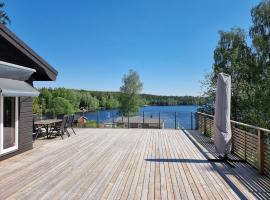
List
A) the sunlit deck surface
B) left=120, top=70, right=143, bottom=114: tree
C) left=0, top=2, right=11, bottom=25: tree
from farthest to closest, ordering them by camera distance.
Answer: left=120, top=70, right=143, bottom=114: tree → left=0, top=2, right=11, bottom=25: tree → the sunlit deck surface

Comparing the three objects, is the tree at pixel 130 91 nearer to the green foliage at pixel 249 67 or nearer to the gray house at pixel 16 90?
the green foliage at pixel 249 67

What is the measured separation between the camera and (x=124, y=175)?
17.0ft

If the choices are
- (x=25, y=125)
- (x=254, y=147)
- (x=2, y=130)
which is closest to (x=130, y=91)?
(x=25, y=125)

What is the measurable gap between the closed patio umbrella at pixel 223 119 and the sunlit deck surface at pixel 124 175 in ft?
1.54

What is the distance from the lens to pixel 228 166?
235 inches

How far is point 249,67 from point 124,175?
18090 mm

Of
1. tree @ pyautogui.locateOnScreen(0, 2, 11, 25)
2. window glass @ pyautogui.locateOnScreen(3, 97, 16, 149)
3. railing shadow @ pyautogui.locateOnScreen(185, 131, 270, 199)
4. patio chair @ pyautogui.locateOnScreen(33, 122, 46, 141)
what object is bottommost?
railing shadow @ pyautogui.locateOnScreen(185, 131, 270, 199)

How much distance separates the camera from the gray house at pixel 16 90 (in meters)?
6.49

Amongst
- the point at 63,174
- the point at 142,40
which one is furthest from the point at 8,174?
the point at 142,40

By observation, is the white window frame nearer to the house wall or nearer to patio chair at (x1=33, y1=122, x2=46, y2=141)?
the house wall

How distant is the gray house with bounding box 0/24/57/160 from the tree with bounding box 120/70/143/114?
36.6 m

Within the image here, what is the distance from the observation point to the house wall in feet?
24.4

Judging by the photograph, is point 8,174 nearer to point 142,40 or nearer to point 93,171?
point 93,171

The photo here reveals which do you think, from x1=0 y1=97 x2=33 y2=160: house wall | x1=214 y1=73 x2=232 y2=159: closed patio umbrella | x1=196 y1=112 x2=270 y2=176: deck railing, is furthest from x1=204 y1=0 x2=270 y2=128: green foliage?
x1=0 y1=97 x2=33 y2=160: house wall
